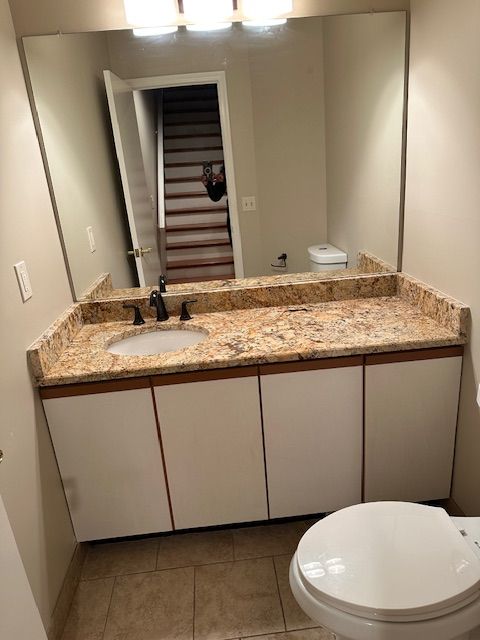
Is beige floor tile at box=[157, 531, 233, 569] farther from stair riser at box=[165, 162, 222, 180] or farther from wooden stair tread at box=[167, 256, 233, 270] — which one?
stair riser at box=[165, 162, 222, 180]

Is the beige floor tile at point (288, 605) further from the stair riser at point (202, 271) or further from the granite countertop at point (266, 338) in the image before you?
the stair riser at point (202, 271)

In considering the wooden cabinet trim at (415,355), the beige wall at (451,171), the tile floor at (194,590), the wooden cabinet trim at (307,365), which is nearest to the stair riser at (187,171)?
the beige wall at (451,171)

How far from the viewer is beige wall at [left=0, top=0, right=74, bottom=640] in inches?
51.4

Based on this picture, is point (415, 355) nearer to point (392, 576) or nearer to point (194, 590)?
point (392, 576)

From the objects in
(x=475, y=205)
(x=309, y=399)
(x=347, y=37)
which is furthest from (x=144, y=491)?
(x=347, y=37)

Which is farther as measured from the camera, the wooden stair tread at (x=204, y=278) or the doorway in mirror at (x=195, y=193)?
the wooden stair tread at (x=204, y=278)

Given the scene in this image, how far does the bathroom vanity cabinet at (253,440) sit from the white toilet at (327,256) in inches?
23.0

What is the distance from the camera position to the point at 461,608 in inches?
39.8

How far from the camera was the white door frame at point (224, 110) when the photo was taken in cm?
178

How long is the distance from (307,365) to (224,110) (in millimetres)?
1115

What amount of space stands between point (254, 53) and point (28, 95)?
34.2 inches

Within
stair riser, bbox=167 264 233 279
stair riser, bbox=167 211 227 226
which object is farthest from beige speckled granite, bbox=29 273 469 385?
stair riser, bbox=167 211 227 226

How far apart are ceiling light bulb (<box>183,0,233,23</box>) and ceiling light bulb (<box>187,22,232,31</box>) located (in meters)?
0.01

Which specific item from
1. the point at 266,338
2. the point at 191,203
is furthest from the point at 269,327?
the point at 191,203
